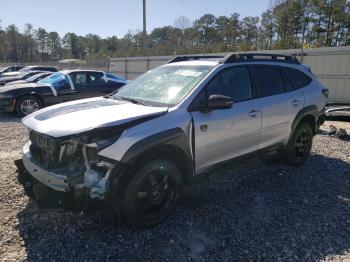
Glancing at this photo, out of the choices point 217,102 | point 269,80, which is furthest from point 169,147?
point 269,80

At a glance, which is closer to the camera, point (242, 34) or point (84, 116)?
point (84, 116)

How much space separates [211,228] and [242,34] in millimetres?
45446

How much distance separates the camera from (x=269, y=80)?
473 cm

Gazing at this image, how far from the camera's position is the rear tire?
5.26 metres

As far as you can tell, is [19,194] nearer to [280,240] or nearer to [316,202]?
[280,240]

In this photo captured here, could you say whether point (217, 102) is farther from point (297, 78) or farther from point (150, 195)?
point (297, 78)

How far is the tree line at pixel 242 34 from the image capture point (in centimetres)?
3155

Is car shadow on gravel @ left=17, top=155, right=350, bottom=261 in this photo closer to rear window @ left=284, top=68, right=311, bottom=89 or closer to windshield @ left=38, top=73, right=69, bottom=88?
rear window @ left=284, top=68, right=311, bottom=89

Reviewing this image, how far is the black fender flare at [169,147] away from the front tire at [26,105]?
26.4 ft

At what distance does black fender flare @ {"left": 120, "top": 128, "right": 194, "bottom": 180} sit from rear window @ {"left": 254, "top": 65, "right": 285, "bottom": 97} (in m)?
1.64

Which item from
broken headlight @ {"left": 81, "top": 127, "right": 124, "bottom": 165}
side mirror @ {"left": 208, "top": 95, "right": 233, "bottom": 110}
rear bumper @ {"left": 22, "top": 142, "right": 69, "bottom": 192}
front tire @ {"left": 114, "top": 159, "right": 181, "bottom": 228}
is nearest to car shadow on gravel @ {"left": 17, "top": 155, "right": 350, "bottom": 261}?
front tire @ {"left": 114, "top": 159, "right": 181, "bottom": 228}

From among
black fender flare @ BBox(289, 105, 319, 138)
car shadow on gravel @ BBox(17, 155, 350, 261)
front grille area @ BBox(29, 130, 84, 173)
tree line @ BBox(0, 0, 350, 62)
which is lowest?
car shadow on gravel @ BBox(17, 155, 350, 261)

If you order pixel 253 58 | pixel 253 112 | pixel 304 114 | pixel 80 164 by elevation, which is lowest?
pixel 80 164

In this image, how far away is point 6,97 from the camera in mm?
9797
